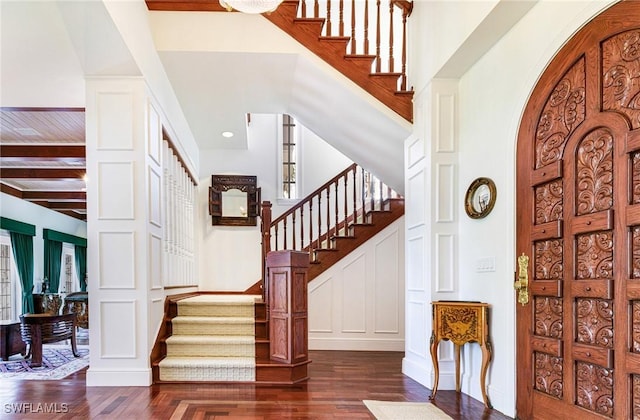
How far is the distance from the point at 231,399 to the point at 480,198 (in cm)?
274

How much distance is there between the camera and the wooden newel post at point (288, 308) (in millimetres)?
4906

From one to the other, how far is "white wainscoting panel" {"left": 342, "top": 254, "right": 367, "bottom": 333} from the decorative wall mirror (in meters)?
2.68

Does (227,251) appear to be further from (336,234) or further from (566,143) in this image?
(566,143)

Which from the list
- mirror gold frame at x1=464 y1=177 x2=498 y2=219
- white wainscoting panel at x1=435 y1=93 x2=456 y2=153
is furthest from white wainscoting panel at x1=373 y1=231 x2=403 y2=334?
mirror gold frame at x1=464 y1=177 x2=498 y2=219

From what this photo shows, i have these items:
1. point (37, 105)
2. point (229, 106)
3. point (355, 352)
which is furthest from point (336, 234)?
point (37, 105)

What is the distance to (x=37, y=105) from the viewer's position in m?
5.37

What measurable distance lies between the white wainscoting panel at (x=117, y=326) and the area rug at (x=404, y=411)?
7.36ft

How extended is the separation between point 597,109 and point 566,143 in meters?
0.32

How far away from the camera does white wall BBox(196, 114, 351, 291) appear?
8.98 meters

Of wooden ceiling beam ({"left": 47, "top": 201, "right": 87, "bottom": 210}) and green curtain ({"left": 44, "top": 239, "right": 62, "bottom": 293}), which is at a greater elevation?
wooden ceiling beam ({"left": 47, "top": 201, "right": 87, "bottom": 210})

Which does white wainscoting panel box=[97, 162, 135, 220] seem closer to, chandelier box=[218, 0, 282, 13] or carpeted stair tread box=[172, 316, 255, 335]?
carpeted stair tread box=[172, 316, 255, 335]

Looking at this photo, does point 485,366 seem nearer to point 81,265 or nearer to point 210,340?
point 210,340

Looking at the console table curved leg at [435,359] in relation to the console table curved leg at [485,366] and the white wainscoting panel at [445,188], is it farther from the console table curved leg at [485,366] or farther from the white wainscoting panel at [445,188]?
the white wainscoting panel at [445,188]

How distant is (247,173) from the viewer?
360 inches
